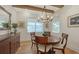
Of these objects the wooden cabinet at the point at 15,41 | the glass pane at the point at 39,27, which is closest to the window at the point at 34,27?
the glass pane at the point at 39,27

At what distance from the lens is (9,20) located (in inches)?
59.9

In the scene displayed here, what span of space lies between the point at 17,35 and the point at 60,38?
777 mm

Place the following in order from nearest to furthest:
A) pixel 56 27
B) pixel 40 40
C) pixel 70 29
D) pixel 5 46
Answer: pixel 5 46
pixel 70 29
pixel 56 27
pixel 40 40

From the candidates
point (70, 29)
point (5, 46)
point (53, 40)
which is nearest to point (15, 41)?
point (5, 46)

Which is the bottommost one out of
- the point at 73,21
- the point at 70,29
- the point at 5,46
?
the point at 5,46

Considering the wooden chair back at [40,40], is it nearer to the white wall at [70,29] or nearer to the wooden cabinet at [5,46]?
the white wall at [70,29]

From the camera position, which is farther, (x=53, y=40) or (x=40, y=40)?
(x=53, y=40)

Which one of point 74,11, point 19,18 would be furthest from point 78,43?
point 19,18

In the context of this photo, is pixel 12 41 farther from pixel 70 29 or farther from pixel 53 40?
pixel 70 29

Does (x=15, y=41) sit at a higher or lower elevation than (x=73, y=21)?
lower

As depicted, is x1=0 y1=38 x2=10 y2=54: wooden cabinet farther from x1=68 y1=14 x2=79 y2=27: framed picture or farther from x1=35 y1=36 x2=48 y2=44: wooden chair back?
x1=68 y1=14 x2=79 y2=27: framed picture

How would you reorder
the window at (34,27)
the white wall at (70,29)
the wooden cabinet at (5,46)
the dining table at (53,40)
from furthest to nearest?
the dining table at (53,40), the window at (34,27), the white wall at (70,29), the wooden cabinet at (5,46)
